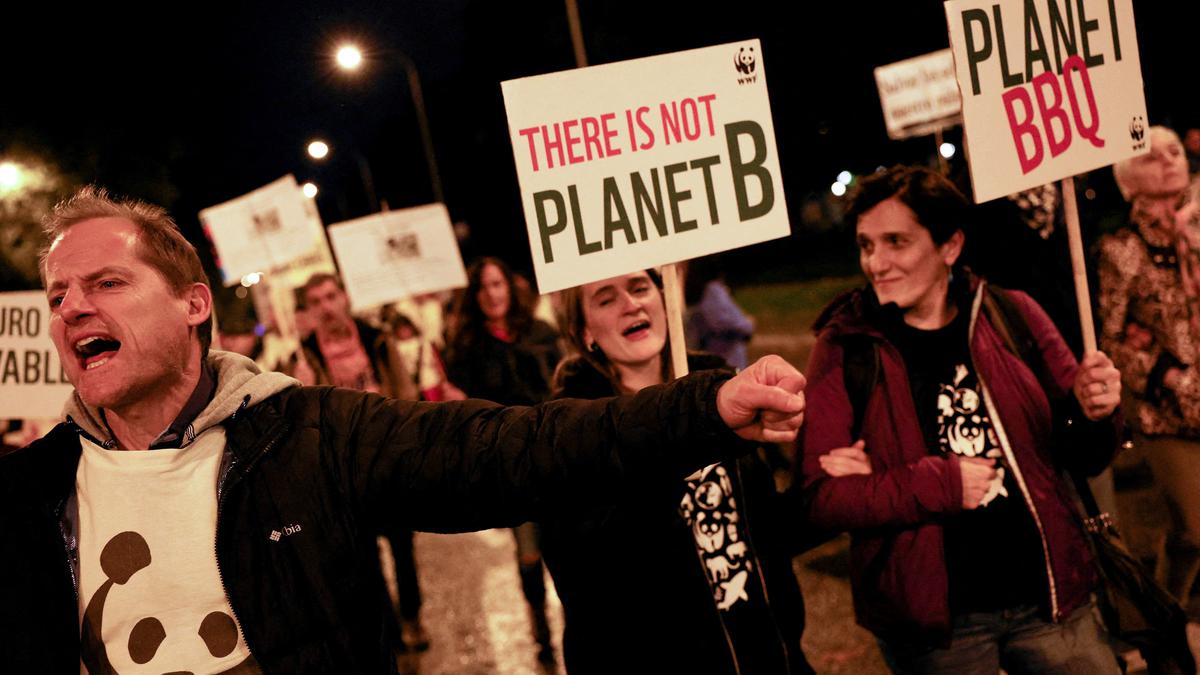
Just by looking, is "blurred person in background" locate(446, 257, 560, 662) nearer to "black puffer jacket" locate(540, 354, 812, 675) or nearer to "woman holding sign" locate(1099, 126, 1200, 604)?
"black puffer jacket" locate(540, 354, 812, 675)

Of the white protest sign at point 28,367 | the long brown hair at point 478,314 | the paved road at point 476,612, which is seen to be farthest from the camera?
the long brown hair at point 478,314

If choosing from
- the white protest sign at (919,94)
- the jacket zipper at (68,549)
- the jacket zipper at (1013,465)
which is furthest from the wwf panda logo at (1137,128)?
the white protest sign at (919,94)

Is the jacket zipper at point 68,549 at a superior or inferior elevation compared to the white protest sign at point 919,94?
inferior

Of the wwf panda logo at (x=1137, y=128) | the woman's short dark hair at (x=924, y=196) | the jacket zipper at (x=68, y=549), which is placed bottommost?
the jacket zipper at (x=68, y=549)

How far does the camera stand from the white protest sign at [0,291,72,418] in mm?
4363

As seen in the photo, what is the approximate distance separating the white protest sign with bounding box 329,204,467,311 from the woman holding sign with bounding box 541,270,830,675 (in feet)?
19.3

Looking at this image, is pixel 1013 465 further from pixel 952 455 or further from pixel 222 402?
pixel 222 402

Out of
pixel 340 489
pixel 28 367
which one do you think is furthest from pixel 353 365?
pixel 340 489

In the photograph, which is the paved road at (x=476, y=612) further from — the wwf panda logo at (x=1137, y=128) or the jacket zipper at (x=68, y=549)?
the wwf panda logo at (x=1137, y=128)

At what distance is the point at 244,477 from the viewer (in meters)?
2.12

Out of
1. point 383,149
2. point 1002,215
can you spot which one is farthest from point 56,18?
point 383,149

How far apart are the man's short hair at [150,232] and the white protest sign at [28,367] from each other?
7.51ft

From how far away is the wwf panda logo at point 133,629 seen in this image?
205cm

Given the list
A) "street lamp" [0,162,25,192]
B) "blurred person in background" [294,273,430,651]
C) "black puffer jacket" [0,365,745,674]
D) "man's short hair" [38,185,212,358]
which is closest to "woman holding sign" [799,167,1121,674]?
"black puffer jacket" [0,365,745,674]
